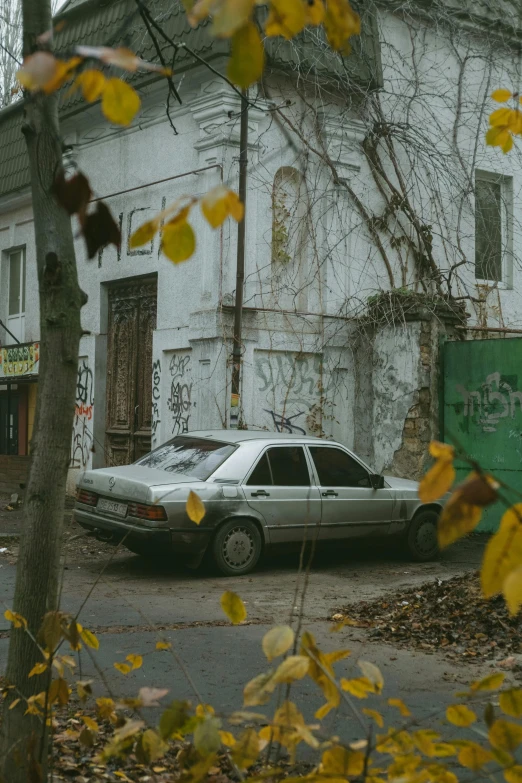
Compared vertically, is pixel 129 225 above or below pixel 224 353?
above

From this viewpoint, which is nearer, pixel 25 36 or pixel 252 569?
pixel 25 36

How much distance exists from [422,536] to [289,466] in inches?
82.3

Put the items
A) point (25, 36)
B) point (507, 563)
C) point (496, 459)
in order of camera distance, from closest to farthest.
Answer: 1. point (507, 563)
2. point (25, 36)
3. point (496, 459)

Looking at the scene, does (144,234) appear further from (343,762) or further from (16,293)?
(16,293)

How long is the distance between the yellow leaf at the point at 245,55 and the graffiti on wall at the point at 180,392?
13146 mm

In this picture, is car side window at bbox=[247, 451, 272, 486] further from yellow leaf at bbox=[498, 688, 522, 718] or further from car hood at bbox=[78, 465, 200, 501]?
yellow leaf at bbox=[498, 688, 522, 718]

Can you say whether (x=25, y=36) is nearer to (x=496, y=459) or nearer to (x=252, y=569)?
(x=252, y=569)

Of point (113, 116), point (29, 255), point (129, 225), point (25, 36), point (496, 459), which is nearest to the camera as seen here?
point (113, 116)

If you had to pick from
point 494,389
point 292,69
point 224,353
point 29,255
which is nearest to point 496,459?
point 494,389

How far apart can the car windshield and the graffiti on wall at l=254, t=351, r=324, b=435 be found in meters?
3.29

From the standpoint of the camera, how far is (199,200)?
1.98m

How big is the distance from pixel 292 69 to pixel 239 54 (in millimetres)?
13742

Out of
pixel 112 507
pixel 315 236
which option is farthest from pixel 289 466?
pixel 315 236

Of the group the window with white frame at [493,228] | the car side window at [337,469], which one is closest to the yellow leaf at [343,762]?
the car side window at [337,469]
